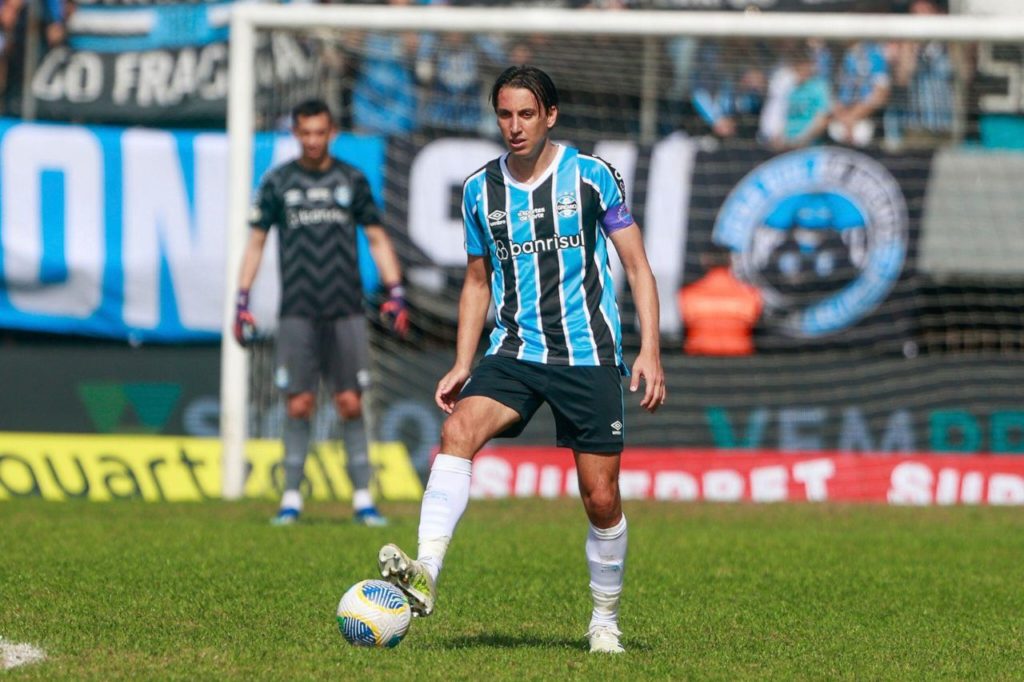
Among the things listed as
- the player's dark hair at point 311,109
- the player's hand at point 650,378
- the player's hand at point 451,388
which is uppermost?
the player's dark hair at point 311,109

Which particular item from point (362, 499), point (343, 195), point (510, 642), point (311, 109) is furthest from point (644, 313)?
point (362, 499)

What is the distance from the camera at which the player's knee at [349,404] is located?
420 inches

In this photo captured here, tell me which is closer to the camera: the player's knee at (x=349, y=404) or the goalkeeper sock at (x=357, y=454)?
the player's knee at (x=349, y=404)

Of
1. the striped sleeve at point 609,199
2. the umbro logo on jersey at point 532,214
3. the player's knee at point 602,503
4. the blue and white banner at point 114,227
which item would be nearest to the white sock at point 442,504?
the player's knee at point 602,503

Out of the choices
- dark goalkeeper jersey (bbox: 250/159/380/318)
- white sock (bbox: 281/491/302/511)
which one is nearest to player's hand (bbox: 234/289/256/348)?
dark goalkeeper jersey (bbox: 250/159/380/318)

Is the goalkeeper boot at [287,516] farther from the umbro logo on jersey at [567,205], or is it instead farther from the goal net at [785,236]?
the umbro logo on jersey at [567,205]

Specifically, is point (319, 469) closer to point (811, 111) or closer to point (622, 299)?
point (622, 299)

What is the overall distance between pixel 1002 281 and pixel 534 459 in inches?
166

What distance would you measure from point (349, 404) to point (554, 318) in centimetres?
478

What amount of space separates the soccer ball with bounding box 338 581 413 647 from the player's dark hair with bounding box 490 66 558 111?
174 cm

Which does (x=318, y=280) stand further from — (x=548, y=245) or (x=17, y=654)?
(x=17, y=654)

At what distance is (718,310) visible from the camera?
13977 mm

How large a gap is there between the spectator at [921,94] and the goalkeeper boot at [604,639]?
9117 millimetres

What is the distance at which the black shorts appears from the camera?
6000 mm
